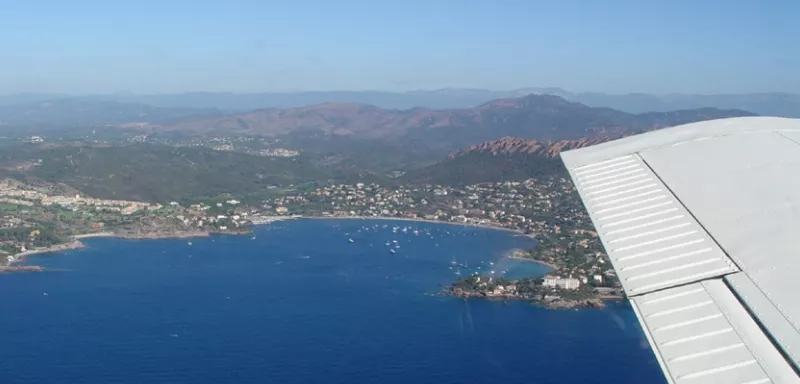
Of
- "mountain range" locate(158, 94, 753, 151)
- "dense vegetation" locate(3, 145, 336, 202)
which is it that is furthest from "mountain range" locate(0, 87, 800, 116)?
"dense vegetation" locate(3, 145, 336, 202)

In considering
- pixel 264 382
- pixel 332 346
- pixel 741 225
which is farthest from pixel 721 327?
pixel 332 346

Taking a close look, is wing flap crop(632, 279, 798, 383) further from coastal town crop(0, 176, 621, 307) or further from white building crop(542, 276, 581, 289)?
white building crop(542, 276, 581, 289)

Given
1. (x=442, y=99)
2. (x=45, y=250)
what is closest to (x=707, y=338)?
(x=45, y=250)

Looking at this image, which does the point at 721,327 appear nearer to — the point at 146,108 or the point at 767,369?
the point at 767,369

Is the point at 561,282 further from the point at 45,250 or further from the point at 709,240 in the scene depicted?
the point at 709,240

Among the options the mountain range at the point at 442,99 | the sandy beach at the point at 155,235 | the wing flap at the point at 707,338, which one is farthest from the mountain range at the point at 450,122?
the wing flap at the point at 707,338

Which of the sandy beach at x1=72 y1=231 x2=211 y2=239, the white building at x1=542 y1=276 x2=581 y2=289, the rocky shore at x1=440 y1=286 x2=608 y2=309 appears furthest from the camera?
the sandy beach at x1=72 y1=231 x2=211 y2=239
